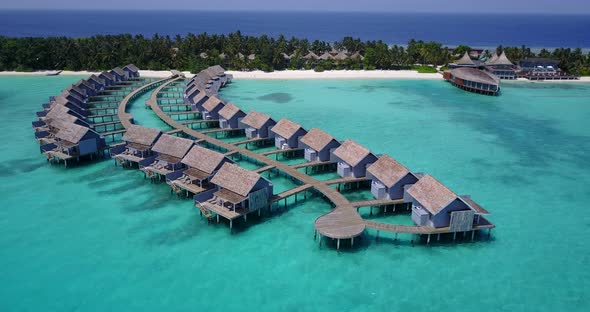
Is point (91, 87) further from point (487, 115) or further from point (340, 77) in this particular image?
point (487, 115)

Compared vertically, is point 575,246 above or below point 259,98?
below

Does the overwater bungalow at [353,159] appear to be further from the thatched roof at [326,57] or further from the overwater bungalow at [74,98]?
the thatched roof at [326,57]

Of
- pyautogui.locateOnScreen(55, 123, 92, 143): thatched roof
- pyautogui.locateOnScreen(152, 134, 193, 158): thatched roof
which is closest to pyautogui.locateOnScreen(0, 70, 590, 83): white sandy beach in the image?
pyautogui.locateOnScreen(55, 123, 92, 143): thatched roof

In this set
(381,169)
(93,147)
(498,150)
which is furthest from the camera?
(498,150)

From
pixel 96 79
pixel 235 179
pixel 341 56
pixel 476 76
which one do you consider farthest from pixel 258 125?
pixel 341 56

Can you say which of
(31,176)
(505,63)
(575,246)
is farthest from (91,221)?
(505,63)

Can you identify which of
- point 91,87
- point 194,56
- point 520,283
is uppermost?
point 194,56
